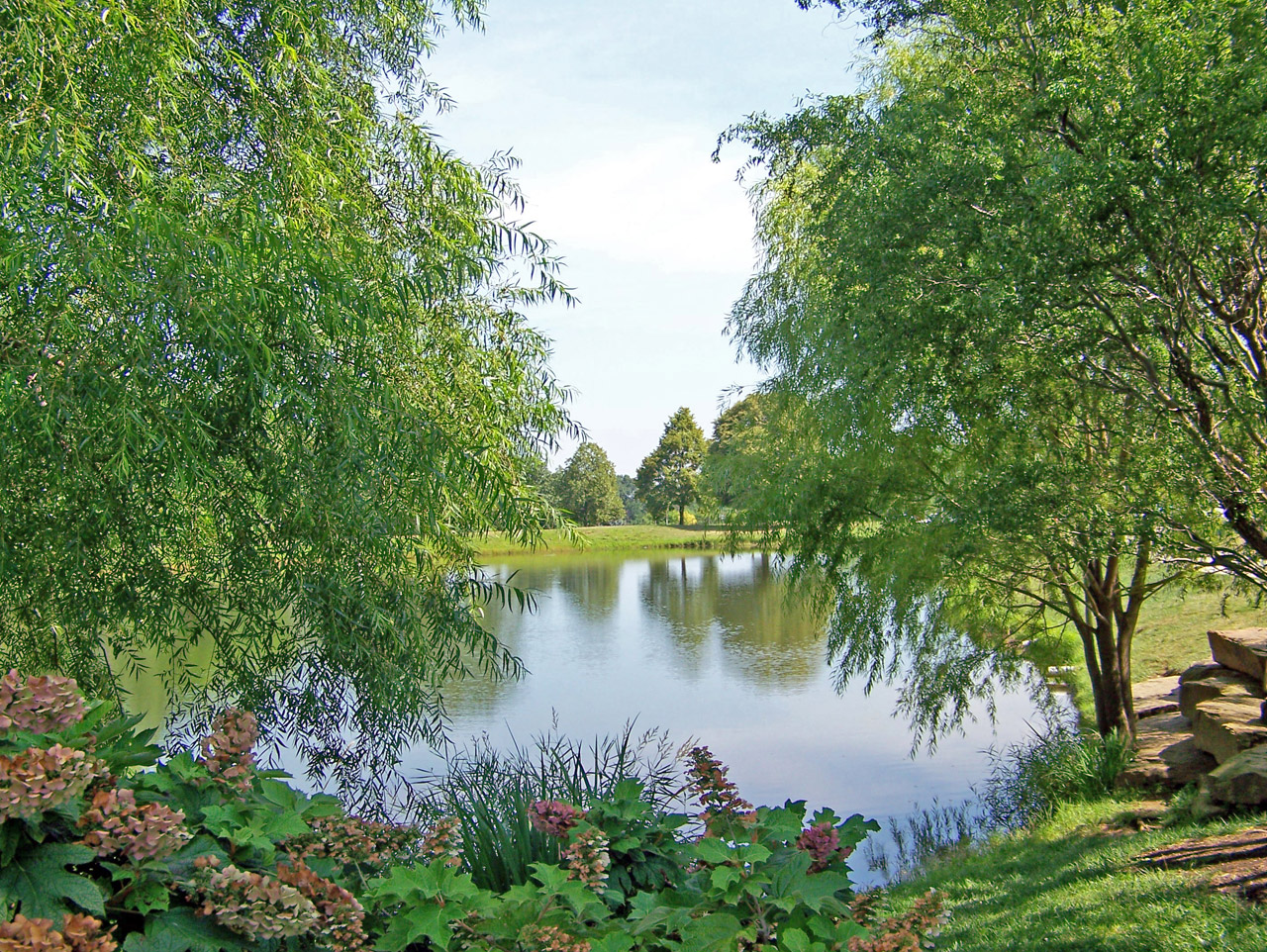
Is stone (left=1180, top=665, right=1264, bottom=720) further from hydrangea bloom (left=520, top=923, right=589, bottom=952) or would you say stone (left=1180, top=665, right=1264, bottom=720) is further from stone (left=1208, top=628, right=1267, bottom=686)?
hydrangea bloom (left=520, top=923, right=589, bottom=952)

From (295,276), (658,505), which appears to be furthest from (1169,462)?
(658,505)

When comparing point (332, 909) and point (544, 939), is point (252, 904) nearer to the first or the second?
point (332, 909)

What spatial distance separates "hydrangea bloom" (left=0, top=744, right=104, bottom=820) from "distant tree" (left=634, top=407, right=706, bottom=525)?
44792mm

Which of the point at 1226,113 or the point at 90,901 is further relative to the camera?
the point at 1226,113

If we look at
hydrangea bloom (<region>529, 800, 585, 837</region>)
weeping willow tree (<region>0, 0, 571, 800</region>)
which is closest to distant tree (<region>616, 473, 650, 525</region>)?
weeping willow tree (<region>0, 0, 571, 800</region>)

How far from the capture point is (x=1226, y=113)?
12.1 feet

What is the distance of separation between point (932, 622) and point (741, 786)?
2381 mm

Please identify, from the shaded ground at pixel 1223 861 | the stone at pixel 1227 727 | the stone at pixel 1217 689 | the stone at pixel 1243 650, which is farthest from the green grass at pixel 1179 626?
the shaded ground at pixel 1223 861

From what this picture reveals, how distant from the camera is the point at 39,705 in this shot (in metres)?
1.59

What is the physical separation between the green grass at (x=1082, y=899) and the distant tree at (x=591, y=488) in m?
43.8

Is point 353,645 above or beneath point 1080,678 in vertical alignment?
above

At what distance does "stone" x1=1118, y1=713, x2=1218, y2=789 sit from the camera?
6.72 metres

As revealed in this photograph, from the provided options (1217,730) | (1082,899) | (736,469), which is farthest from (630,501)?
(1082,899)

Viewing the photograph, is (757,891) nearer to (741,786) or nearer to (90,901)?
(90,901)
